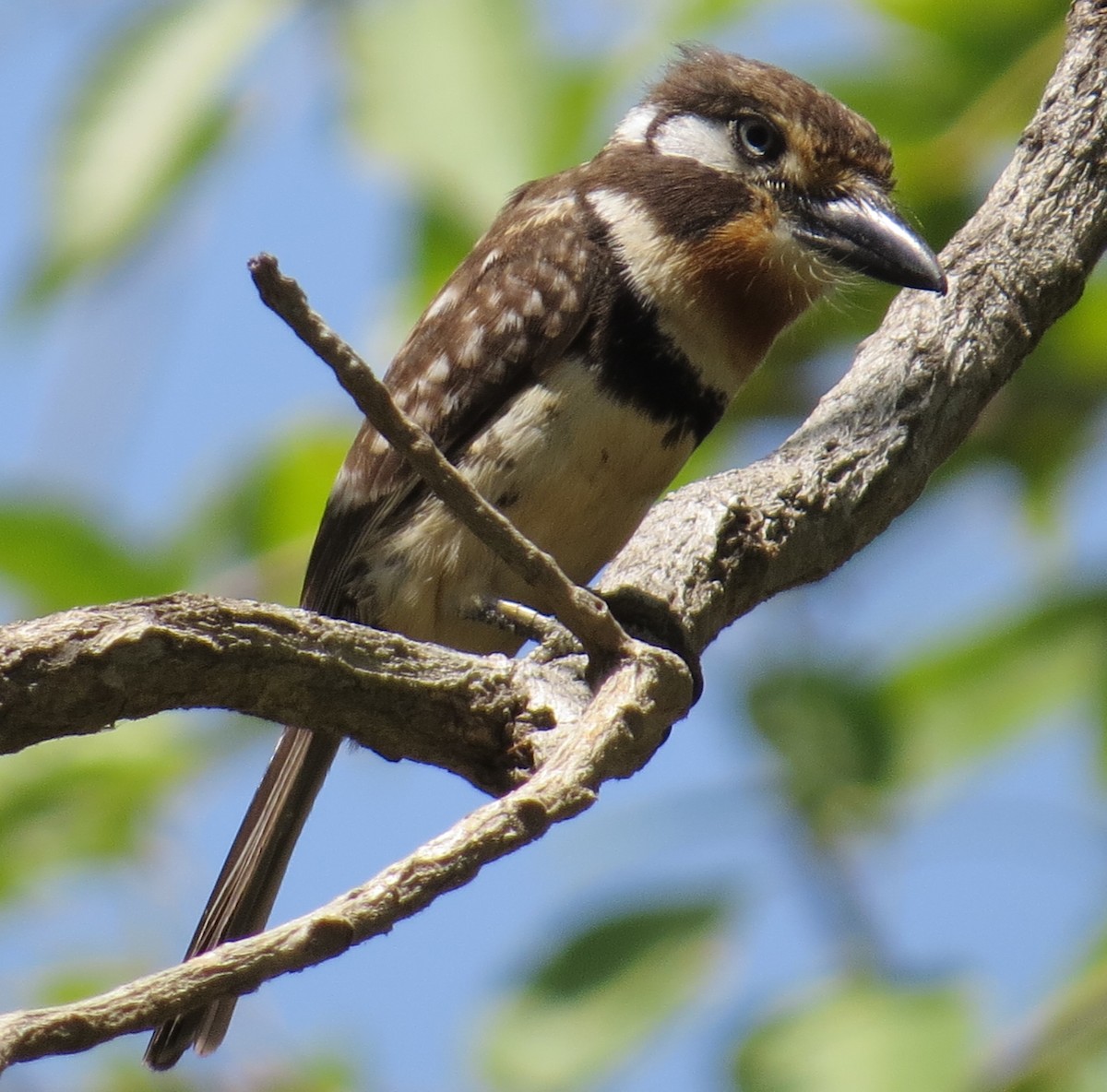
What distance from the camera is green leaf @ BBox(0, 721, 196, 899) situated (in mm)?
2910

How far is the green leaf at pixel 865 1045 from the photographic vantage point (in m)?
2.45

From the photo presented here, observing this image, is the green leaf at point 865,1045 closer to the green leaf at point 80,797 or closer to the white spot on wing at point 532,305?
the green leaf at point 80,797

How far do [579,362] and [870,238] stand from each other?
57cm

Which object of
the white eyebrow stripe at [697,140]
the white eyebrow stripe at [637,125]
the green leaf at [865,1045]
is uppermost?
the white eyebrow stripe at [637,125]

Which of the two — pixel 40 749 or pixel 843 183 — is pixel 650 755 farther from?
pixel 843 183

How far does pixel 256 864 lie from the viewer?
10.3 feet

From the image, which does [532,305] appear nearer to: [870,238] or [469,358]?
[469,358]

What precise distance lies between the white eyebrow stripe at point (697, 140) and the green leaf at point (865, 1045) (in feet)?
5.23

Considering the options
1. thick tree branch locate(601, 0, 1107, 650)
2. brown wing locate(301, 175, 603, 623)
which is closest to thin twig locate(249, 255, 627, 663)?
thick tree branch locate(601, 0, 1107, 650)

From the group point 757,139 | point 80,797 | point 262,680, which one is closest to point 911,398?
point 757,139

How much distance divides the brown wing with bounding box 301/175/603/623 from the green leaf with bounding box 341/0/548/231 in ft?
0.85

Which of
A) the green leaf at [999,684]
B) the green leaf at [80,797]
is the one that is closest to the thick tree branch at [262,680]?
the green leaf at [80,797]

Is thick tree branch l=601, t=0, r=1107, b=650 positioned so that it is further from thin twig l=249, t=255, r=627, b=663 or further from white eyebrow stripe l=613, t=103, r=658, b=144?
white eyebrow stripe l=613, t=103, r=658, b=144

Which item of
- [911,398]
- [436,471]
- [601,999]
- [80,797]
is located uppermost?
[80,797]
